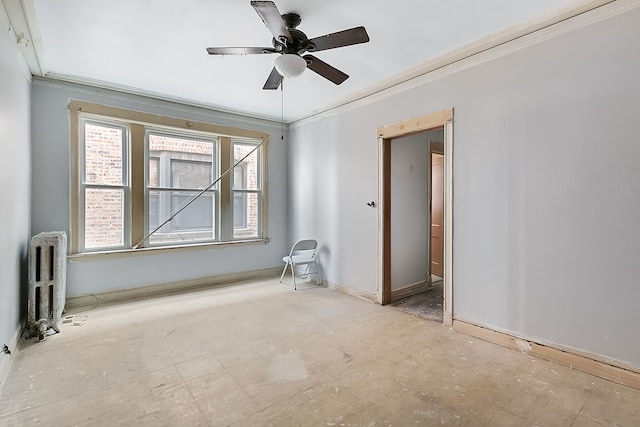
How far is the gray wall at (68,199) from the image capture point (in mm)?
3377

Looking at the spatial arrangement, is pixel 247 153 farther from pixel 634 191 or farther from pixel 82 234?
pixel 634 191

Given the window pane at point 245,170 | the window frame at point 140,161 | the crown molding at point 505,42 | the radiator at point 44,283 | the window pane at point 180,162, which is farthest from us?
the window pane at point 245,170

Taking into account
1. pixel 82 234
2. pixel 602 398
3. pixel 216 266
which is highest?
pixel 82 234

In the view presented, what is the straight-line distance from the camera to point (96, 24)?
2408mm

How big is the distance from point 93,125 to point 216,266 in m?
2.37

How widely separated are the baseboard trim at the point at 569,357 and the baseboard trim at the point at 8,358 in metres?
3.58

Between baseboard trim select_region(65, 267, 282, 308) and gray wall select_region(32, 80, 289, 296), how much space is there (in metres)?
0.06

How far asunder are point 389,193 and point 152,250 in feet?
10.3

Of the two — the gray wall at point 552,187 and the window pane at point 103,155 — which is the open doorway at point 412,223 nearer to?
the gray wall at point 552,187

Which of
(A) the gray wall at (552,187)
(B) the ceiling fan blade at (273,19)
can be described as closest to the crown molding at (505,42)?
(A) the gray wall at (552,187)

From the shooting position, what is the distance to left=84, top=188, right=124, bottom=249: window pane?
371 cm

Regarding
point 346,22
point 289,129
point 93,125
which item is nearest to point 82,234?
point 93,125

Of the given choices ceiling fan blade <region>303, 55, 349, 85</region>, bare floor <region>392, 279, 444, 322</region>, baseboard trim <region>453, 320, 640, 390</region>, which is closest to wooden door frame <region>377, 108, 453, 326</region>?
bare floor <region>392, 279, 444, 322</region>

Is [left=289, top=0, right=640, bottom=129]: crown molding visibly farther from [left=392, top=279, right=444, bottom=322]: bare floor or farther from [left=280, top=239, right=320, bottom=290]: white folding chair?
[left=392, top=279, right=444, bottom=322]: bare floor
